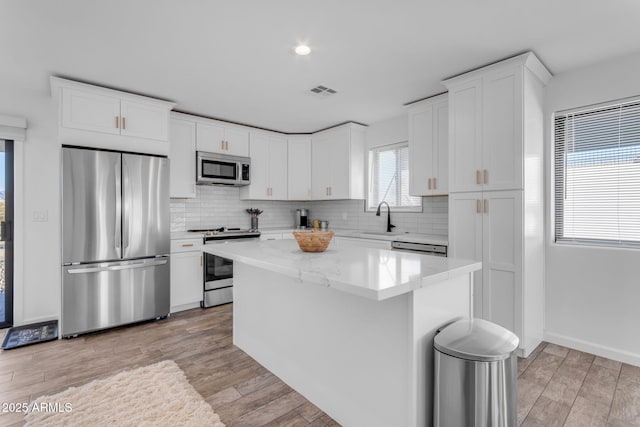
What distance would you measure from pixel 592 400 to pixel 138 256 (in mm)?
4040

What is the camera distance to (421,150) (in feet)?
12.5

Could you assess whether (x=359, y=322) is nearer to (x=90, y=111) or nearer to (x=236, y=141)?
(x=90, y=111)

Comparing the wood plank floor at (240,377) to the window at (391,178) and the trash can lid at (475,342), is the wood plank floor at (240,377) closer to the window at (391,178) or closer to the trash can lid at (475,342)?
the trash can lid at (475,342)

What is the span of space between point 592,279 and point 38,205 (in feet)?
18.4

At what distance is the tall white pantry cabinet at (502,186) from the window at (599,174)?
0.23 meters

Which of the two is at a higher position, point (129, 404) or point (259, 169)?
point (259, 169)

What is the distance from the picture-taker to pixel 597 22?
222 cm

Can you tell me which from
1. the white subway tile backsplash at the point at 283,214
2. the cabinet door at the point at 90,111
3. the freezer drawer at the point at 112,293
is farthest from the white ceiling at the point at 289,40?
the freezer drawer at the point at 112,293

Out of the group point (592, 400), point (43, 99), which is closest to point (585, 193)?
point (592, 400)

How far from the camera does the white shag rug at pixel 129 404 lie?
6.11ft

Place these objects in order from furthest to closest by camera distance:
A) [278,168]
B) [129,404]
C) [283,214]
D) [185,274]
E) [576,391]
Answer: [283,214]
[278,168]
[185,274]
[576,391]
[129,404]

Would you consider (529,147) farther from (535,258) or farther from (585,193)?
(535,258)

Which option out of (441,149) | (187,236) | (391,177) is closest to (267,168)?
(187,236)

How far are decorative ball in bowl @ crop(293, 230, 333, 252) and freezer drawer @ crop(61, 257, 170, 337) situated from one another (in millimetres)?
2152
